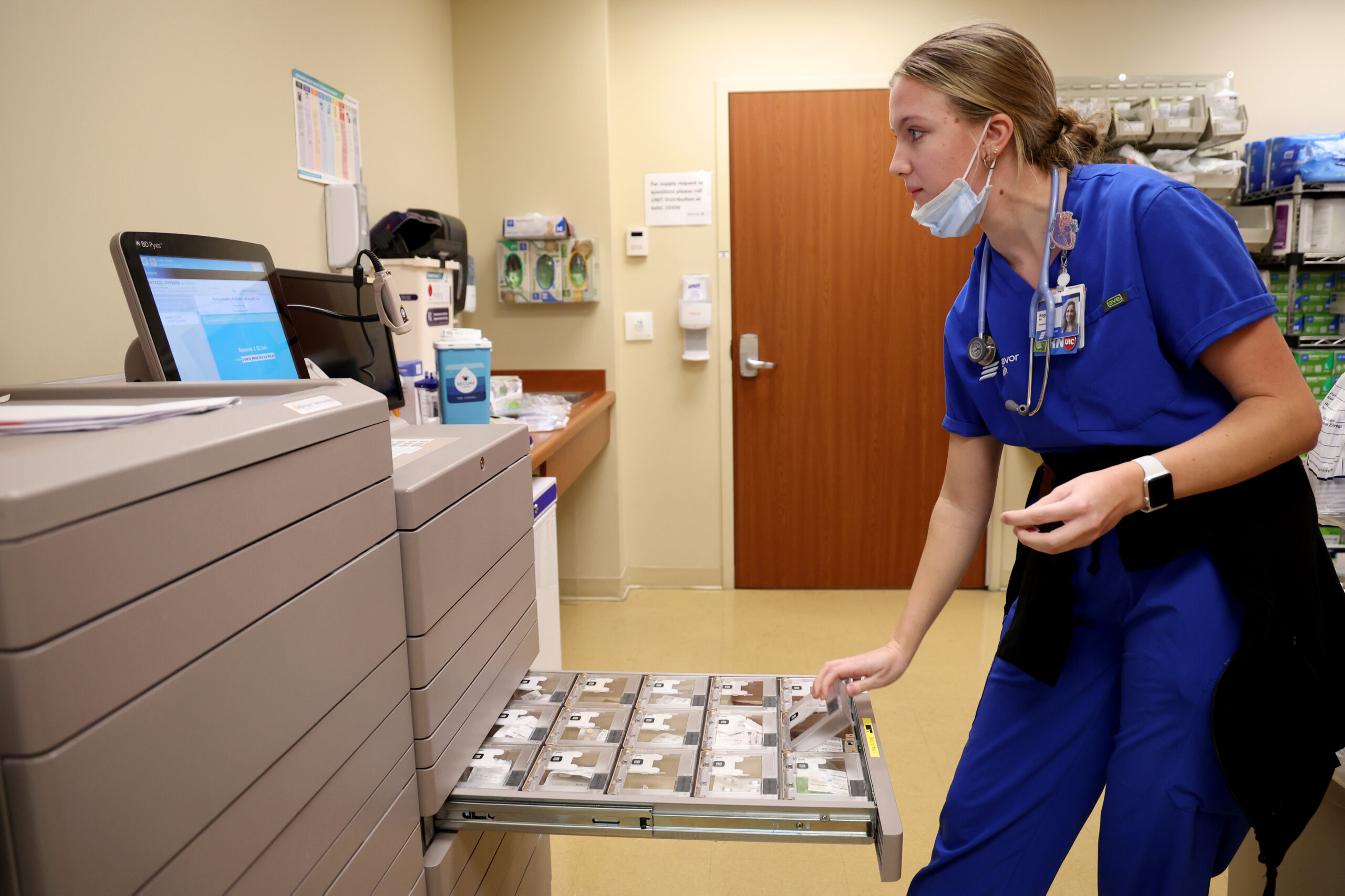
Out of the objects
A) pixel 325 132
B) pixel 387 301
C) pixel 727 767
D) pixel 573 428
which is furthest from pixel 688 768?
pixel 325 132

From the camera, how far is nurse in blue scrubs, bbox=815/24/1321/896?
981mm

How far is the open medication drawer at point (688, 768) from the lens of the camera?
1.01 m

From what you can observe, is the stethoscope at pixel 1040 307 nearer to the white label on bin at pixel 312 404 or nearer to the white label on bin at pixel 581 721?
the white label on bin at pixel 581 721

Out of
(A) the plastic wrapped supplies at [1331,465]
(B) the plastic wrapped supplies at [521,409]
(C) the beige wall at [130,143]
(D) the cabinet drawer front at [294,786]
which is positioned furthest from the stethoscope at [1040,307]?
(B) the plastic wrapped supplies at [521,409]

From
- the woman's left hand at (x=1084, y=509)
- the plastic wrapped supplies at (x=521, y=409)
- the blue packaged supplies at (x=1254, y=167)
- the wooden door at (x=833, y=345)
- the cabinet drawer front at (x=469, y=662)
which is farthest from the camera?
the wooden door at (x=833, y=345)

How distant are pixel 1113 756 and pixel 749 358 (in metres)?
2.84

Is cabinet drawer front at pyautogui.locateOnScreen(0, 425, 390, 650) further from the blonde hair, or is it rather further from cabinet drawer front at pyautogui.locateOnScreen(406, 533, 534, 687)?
the blonde hair

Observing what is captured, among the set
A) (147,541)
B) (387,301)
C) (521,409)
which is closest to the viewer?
(147,541)

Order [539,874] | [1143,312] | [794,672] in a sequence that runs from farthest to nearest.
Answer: [794,672] → [539,874] → [1143,312]

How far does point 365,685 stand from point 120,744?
1.16 feet

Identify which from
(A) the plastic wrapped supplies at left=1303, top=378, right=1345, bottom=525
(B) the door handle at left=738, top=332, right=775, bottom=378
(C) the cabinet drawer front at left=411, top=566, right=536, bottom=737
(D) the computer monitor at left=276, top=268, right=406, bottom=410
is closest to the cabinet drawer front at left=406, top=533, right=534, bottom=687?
(C) the cabinet drawer front at left=411, top=566, right=536, bottom=737

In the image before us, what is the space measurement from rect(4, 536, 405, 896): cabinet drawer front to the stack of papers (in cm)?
18

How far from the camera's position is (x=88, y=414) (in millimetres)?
714

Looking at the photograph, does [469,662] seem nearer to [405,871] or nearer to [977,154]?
[405,871]
